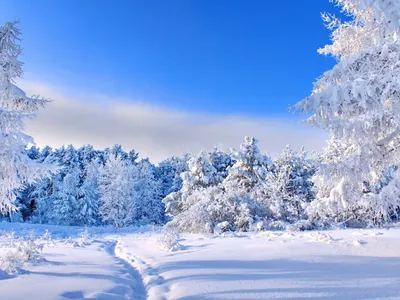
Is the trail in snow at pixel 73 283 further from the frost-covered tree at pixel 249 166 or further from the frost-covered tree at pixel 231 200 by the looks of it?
the frost-covered tree at pixel 249 166

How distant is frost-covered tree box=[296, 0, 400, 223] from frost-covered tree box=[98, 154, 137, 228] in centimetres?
2896

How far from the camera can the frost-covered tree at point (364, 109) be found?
6477mm

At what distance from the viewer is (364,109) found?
7059 mm

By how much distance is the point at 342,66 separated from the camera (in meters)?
7.22

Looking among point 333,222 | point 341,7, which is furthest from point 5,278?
point 333,222

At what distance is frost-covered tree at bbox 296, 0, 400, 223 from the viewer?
648cm

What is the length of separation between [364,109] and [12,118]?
868 cm

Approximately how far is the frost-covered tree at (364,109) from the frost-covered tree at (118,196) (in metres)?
29.0

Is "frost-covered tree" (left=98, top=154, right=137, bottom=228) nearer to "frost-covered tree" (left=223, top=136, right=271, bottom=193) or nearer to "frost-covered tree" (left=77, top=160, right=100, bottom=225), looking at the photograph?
"frost-covered tree" (left=77, top=160, right=100, bottom=225)

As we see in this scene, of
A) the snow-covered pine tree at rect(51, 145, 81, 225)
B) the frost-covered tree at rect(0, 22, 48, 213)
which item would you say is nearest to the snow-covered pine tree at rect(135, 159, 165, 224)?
the snow-covered pine tree at rect(51, 145, 81, 225)

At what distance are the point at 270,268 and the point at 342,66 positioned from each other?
4684 mm

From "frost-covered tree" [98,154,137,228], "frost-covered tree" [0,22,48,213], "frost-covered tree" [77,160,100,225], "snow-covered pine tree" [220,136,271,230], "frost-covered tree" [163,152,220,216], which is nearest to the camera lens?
"frost-covered tree" [0,22,48,213]

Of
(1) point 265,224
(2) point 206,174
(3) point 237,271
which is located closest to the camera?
(3) point 237,271

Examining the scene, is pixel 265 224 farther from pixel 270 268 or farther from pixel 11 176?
pixel 11 176
